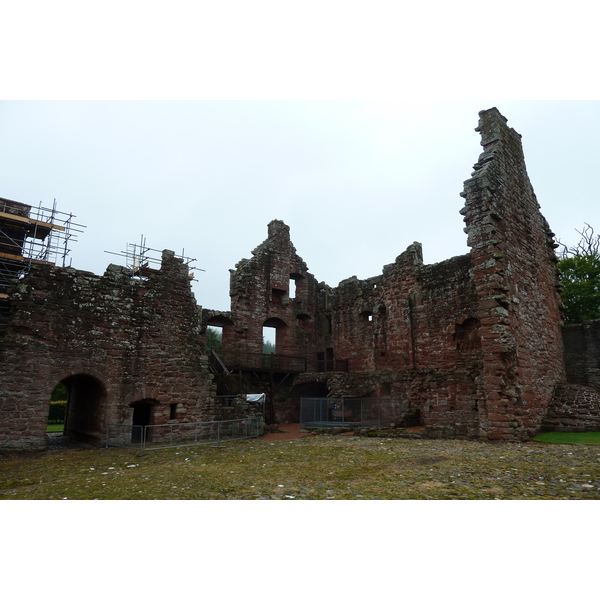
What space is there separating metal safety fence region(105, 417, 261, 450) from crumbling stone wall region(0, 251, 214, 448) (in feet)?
1.06

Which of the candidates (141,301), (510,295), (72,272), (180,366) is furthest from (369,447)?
(72,272)

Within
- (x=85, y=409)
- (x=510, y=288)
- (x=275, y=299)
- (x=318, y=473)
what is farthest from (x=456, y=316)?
(x=85, y=409)

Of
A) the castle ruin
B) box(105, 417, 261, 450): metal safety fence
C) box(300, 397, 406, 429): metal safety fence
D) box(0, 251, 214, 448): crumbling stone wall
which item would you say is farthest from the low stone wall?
box(0, 251, 214, 448): crumbling stone wall

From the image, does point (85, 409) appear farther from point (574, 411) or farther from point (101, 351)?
point (574, 411)

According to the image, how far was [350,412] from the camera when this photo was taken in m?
19.1

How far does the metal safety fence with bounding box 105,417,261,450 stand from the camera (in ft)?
42.8

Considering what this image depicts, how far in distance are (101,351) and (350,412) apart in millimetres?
10955

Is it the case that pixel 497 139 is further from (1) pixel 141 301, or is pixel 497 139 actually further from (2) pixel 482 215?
(1) pixel 141 301

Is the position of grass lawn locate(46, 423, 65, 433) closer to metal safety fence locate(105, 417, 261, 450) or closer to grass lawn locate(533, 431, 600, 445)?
metal safety fence locate(105, 417, 261, 450)

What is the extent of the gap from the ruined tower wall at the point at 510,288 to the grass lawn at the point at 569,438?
42 cm

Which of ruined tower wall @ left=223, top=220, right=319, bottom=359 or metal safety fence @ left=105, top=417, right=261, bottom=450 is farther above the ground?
ruined tower wall @ left=223, top=220, right=319, bottom=359

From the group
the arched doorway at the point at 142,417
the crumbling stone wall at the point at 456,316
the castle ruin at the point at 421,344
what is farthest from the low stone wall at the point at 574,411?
the arched doorway at the point at 142,417

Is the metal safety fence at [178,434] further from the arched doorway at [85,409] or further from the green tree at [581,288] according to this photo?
the green tree at [581,288]

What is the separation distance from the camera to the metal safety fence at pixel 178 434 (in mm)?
13047
